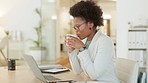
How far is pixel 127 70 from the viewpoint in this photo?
1.51 metres

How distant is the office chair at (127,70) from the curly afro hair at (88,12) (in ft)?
1.01

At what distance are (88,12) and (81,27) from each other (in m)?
0.11

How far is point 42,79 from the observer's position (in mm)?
1523

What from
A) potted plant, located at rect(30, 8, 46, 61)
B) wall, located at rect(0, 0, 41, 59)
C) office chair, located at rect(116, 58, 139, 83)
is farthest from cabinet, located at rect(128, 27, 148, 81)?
wall, located at rect(0, 0, 41, 59)

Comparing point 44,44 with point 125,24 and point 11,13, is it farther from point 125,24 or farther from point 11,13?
point 125,24

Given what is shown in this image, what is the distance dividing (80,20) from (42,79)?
1.48ft

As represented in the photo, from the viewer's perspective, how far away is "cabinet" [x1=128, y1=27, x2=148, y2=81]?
339 cm

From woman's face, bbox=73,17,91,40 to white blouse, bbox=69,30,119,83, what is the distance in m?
0.08

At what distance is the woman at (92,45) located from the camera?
139 cm

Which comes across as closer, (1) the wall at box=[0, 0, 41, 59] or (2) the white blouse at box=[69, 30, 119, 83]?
(2) the white blouse at box=[69, 30, 119, 83]

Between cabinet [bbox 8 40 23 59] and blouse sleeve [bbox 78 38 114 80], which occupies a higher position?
blouse sleeve [bbox 78 38 114 80]

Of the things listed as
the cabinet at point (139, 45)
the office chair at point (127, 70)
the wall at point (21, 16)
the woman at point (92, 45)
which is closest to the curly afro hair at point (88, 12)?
the woman at point (92, 45)

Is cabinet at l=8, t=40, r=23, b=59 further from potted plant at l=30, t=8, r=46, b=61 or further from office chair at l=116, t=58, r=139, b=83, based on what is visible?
office chair at l=116, t=58, r=139, b=83

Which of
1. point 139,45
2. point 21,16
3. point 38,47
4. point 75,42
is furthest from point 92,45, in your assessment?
point 21,16
